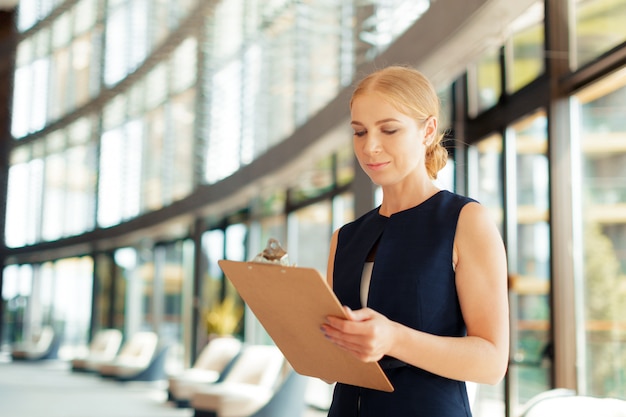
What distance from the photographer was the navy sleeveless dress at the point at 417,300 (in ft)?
4.31

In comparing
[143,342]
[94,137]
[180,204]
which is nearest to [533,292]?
[180,204]

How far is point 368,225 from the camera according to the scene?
1.55 meters

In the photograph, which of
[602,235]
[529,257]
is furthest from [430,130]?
[529,257]

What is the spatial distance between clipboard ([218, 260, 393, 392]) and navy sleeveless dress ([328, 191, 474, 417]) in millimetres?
44

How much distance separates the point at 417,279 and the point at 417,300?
0.04 meters

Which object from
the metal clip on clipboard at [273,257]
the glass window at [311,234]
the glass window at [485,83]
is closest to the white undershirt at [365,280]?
the metal clip on clipboard at [273,257]

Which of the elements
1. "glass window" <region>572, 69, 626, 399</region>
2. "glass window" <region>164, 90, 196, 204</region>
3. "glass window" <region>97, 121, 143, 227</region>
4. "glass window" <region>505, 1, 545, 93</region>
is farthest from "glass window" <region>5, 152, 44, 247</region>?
"glass window" <region>572, 69, 626, 399</region>

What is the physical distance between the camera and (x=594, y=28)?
16.0 feet

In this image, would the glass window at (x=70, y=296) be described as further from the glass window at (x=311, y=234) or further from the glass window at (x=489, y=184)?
the glass window at (x=489, y=184)

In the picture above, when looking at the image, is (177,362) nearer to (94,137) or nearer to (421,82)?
(94,137)

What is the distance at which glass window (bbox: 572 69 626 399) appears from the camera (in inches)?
180

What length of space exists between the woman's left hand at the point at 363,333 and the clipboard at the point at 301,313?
2 centimetres

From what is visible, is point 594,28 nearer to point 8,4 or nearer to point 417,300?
point 417,300

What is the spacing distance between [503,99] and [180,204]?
329 inches
